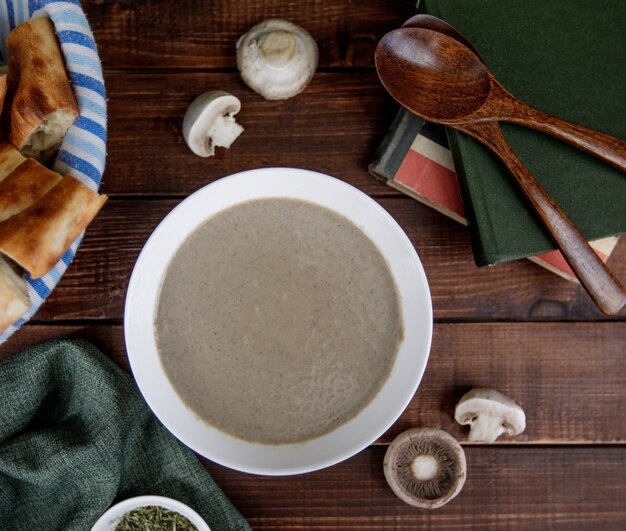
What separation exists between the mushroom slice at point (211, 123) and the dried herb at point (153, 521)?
1.99 ft

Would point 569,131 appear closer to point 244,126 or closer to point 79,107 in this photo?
point 244,126

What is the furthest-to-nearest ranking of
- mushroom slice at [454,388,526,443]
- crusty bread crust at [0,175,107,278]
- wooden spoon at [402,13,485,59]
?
mushroom slice at [454,388,526,443] → wooden spoon at [402,13,485,59] → crusty bread crust at [0,175,107,278]

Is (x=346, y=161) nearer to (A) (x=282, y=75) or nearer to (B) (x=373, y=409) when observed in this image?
(A) (x=282, y=75)

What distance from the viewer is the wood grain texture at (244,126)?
1.13 m

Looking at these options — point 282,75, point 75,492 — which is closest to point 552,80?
point 282,75

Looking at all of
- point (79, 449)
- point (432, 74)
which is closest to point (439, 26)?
point (432, 74)

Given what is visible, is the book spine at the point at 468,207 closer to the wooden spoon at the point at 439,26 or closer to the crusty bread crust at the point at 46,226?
the wooden spoon at the point at 439,26

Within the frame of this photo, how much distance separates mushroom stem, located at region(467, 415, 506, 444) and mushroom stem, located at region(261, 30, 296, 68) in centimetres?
67

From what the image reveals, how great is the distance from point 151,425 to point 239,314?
0.28 meters

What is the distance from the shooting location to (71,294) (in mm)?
1153

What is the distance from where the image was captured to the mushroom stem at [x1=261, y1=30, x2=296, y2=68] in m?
1.03

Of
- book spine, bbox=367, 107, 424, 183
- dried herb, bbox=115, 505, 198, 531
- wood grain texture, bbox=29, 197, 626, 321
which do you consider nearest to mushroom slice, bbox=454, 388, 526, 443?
wood grain texture, bbox=29, 197, 626, 321

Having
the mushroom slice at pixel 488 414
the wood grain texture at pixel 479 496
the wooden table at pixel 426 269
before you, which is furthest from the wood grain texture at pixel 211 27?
the wood grain texture at pixel 479 496

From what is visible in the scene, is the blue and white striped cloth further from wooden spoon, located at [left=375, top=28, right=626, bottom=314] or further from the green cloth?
wooden spoon, located at [left=375, top=28, right=626, bottom=314]
